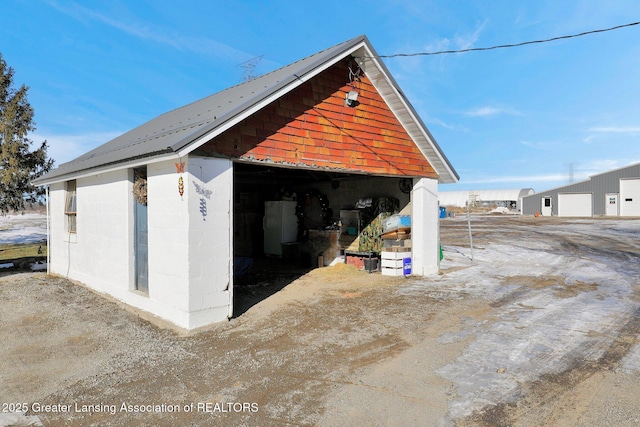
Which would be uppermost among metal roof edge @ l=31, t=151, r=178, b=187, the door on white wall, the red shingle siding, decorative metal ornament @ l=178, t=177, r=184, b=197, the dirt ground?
the red shingle siding

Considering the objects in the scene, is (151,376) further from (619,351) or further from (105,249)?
(619,351)

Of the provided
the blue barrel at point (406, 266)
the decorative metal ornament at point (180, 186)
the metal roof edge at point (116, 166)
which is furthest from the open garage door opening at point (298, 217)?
the decorative metal ornament at point (180, 186)

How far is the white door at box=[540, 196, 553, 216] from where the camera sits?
42125 millimetres

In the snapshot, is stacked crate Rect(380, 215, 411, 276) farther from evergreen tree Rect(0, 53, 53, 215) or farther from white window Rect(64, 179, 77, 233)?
evergreen tree Rect(0, 53, 53, 215)

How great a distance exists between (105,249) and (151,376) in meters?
5.23

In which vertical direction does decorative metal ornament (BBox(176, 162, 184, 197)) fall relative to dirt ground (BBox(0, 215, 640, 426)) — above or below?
above

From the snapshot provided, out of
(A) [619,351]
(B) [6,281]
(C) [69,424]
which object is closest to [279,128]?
(C) [69,424]

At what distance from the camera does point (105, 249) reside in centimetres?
855

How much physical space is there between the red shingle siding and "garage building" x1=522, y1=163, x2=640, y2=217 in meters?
37.5

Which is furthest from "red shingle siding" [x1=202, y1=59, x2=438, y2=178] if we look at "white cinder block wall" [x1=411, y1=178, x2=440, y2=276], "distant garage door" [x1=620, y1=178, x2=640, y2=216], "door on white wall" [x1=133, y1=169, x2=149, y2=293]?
Answer: "distant garage door" [x1=620, y1=178, x2=640, y2=216]

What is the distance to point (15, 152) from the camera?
16031 mm

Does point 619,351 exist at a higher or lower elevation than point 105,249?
lower

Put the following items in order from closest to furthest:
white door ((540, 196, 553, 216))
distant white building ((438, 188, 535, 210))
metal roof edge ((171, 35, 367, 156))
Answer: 1. metal roof edge ((171, 35, 367, 156))
2. white door ((540, 196, 553, 216))
3. distant white building ((438, 188, 535, 210))

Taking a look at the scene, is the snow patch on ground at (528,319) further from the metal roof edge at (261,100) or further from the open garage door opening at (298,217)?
the metal roof edge at (261,100)
